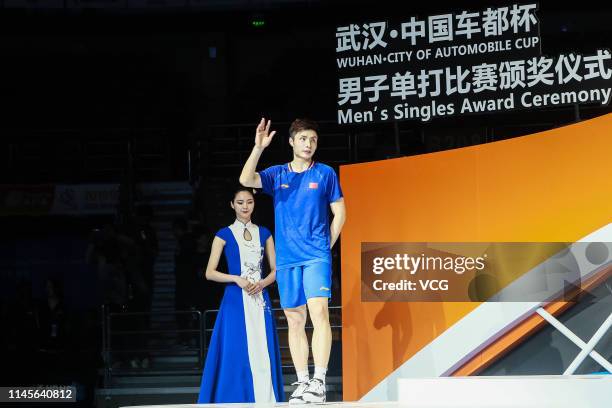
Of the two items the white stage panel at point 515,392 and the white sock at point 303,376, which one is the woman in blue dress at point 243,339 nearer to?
the white sock at point 303,376

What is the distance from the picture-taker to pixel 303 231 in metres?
5.95

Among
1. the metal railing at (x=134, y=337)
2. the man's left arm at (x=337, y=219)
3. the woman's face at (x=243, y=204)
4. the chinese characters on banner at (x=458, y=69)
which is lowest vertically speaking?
the metal railing at (x=134, y=337)

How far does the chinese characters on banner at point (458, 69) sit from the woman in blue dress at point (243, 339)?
4.34 feet

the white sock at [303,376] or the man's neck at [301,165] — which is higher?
the man's neck at [301,165]

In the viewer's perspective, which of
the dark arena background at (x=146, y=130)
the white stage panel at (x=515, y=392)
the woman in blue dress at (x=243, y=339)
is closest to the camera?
the white stage panel at (x=515, y=392)

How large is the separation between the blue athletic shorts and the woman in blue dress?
3.42ft

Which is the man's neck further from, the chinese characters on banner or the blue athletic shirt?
the chinese characters on banner

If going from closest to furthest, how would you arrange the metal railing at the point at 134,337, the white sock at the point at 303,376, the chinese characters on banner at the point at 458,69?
the white sock at the point at 303,376 < the chinese characters on banner at the point at 458,69 < the metal railing at the point at 134,337

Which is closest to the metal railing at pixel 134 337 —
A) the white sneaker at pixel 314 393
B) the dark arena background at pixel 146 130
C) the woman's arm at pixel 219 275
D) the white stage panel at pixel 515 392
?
the dark arena background at pixel 146 130

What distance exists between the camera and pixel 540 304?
7.02m

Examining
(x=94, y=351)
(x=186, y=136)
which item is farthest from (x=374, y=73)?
(x=186, y=136)

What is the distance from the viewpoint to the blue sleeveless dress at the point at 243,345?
712cm

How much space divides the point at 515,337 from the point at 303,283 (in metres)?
1.92

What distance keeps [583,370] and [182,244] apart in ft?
17.5
